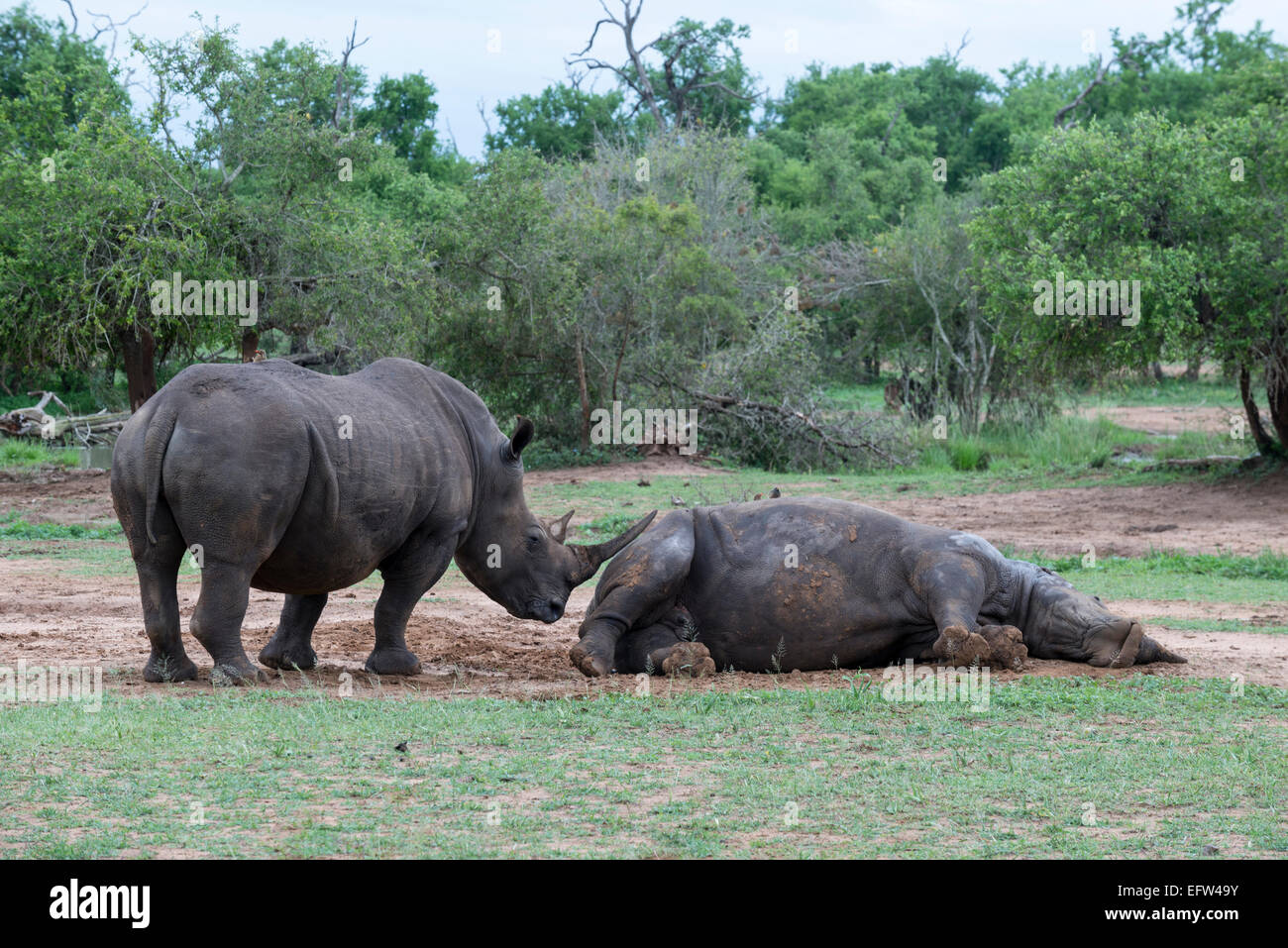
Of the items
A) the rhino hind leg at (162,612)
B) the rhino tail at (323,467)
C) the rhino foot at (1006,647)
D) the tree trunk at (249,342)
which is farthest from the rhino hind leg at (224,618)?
the tree trunk at (249,342)

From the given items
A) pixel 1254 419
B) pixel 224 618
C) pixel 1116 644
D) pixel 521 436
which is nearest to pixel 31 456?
pixel 521 436

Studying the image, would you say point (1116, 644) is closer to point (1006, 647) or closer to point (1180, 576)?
point (1006, 647)

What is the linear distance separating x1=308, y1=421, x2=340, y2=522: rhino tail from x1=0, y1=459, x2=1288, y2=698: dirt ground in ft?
3.41

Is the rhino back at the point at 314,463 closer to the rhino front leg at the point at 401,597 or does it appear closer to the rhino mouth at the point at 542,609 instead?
the rhino front leg at the point at 401,597

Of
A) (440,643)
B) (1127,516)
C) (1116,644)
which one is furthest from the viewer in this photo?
(1127,516)

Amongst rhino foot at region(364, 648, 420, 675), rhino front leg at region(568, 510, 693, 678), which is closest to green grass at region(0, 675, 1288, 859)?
rhino front leg at region(568, 510, 693, 678)

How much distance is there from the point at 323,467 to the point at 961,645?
3626 millimetres

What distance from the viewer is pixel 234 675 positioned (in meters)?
8.01

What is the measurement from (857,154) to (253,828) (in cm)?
4056

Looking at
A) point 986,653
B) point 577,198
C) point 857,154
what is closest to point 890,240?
point 577,198

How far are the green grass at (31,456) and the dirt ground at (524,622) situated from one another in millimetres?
2464

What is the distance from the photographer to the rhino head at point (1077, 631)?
853cm

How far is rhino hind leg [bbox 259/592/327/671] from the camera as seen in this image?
8.92 metres

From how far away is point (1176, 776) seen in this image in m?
6.04
